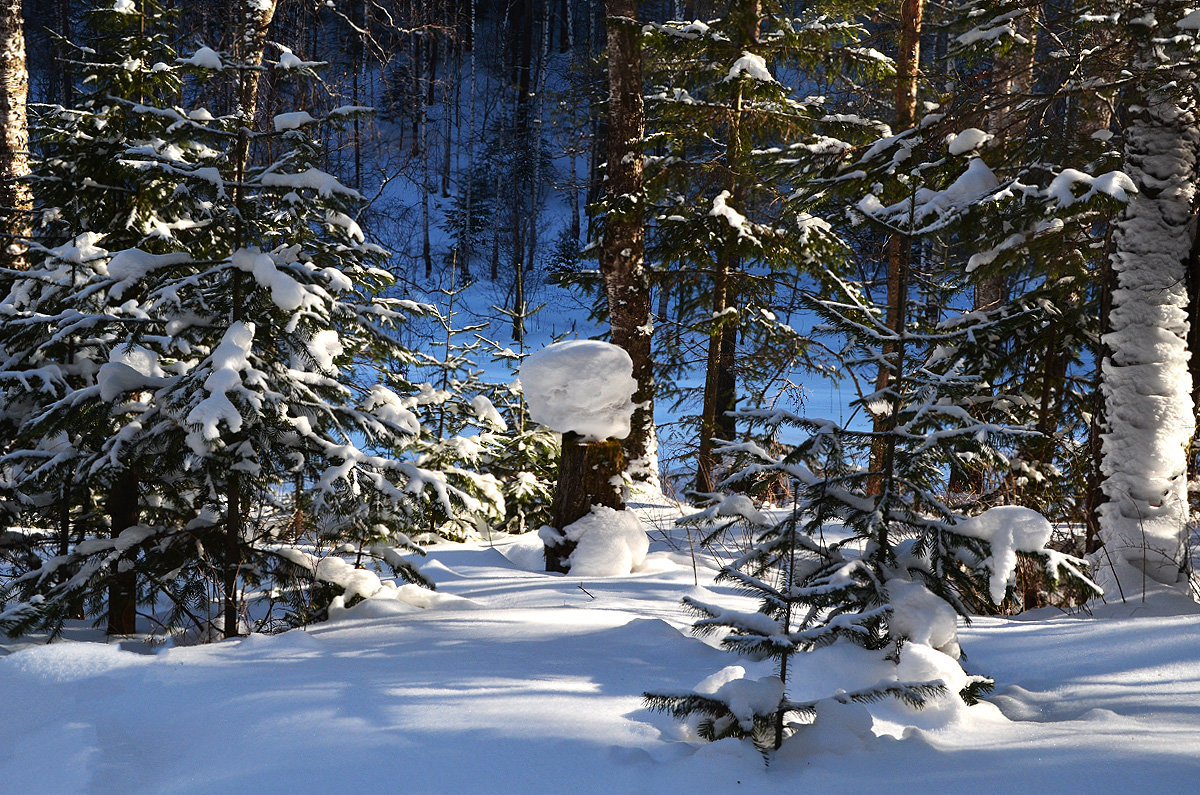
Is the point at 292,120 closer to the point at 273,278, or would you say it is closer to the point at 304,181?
the point at 304,181

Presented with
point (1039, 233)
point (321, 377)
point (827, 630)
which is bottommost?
point (827, 630)

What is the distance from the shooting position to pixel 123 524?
4816mm

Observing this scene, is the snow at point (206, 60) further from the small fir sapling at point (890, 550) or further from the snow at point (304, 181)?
the small fir sapling at point (890, 550)

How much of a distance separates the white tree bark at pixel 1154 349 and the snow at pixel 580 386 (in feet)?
11.7

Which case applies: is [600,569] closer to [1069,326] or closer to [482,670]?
[482,670]

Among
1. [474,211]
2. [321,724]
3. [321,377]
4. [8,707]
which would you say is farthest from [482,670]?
[474,211]

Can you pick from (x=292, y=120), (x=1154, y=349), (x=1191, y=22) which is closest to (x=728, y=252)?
(x=1154, y=349)

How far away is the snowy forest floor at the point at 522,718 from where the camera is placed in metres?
2.15

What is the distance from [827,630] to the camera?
2438mm

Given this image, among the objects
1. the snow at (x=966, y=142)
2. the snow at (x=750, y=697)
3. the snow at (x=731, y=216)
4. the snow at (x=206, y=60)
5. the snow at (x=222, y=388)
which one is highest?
the snow at (x=731, y=216)

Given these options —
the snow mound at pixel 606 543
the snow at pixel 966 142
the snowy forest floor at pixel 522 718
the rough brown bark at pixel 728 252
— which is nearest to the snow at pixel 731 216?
the rough brown bark at pixel 728 252

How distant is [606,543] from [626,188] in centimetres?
338

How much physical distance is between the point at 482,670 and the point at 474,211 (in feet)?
86.9

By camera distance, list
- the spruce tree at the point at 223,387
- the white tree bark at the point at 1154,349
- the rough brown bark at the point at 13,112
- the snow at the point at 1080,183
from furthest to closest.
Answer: the rough brown bark at the point at 13,112 → the white tree bark at the point at 1154,349 → the snow at the point at 1080,183 → the spruce tree at the point at 223,387
